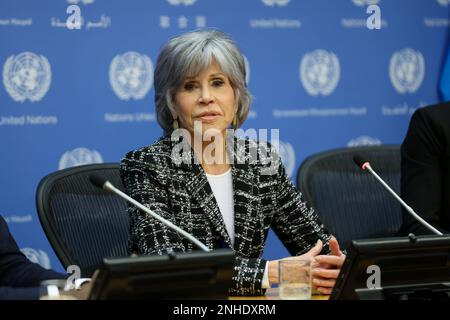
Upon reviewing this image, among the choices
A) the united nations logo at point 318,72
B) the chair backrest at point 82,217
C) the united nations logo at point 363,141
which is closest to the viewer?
the chair backrest at point 82,217

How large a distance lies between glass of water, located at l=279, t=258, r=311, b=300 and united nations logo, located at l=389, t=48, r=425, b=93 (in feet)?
9.63

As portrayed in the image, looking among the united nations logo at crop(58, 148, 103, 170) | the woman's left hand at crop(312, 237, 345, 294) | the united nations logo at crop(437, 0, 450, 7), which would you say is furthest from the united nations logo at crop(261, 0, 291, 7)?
the woman's left hand at crop(312, 237, 345, 294)

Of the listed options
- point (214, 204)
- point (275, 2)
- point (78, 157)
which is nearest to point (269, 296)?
point (214, 204)

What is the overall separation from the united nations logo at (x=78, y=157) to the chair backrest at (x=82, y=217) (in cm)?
104

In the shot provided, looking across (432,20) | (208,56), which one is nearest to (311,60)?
(432,20)

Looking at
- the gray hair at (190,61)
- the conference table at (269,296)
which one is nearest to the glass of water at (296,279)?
the conference table at (269,296)

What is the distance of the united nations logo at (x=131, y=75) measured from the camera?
4.28 meters

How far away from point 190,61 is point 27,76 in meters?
1.47

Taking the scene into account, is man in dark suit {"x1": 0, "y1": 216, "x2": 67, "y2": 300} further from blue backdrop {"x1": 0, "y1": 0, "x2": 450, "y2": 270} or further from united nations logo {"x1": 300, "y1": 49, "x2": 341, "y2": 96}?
united nations logo {"x1": 300, "y1": 49, "x2": 341, "y2": 96}

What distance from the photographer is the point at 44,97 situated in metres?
4.13

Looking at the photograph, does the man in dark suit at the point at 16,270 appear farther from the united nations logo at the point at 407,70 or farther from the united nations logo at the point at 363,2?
the united nations logo at the point at 407,70

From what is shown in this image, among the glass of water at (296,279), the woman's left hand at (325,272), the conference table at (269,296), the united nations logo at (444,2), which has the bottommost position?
the conference table at (269,296)

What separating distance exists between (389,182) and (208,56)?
104 centimetres

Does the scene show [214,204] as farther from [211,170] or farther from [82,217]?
[82,217]
